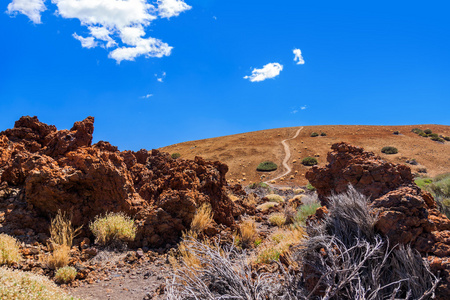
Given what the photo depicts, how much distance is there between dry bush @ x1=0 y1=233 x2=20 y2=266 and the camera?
4.63m

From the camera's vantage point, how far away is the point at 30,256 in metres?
5.01

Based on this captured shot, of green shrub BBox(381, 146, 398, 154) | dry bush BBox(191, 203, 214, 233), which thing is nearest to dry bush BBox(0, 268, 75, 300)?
dry bush BBox(191, 203, 214, 233)

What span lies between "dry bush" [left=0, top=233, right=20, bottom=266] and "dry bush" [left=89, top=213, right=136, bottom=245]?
4.42ft

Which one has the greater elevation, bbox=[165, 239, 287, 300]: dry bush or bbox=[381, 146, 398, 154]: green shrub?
bbox=[381, 146, 398, 154]: green shrub

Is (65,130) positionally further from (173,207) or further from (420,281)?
(420,281)

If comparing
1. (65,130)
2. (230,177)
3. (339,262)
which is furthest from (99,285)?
(230,177)

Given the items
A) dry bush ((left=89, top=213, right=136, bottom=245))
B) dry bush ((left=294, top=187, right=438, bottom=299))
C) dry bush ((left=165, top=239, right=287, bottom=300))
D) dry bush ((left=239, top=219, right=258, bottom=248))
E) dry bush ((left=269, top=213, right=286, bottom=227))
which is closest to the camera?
dry bush ((left=294, top=187, right=438, bottom=299))

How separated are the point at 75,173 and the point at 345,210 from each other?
553cm

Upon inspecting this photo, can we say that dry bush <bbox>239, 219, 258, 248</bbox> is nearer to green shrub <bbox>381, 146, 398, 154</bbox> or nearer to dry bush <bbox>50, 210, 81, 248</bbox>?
dry bush <bbox>50, 210, 81, 248</bbox>

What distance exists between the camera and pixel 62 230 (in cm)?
568

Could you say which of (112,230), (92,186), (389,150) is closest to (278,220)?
(112,230)

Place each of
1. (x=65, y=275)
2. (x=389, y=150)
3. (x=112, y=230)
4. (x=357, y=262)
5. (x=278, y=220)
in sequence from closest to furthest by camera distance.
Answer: (x=357, y=262), (x=65, y=275), (x=112, y=230), (x=278, y=220), (x=389, y=150)

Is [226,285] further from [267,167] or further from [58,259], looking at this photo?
[267,167]

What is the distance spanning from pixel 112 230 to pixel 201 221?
6.22 feet
